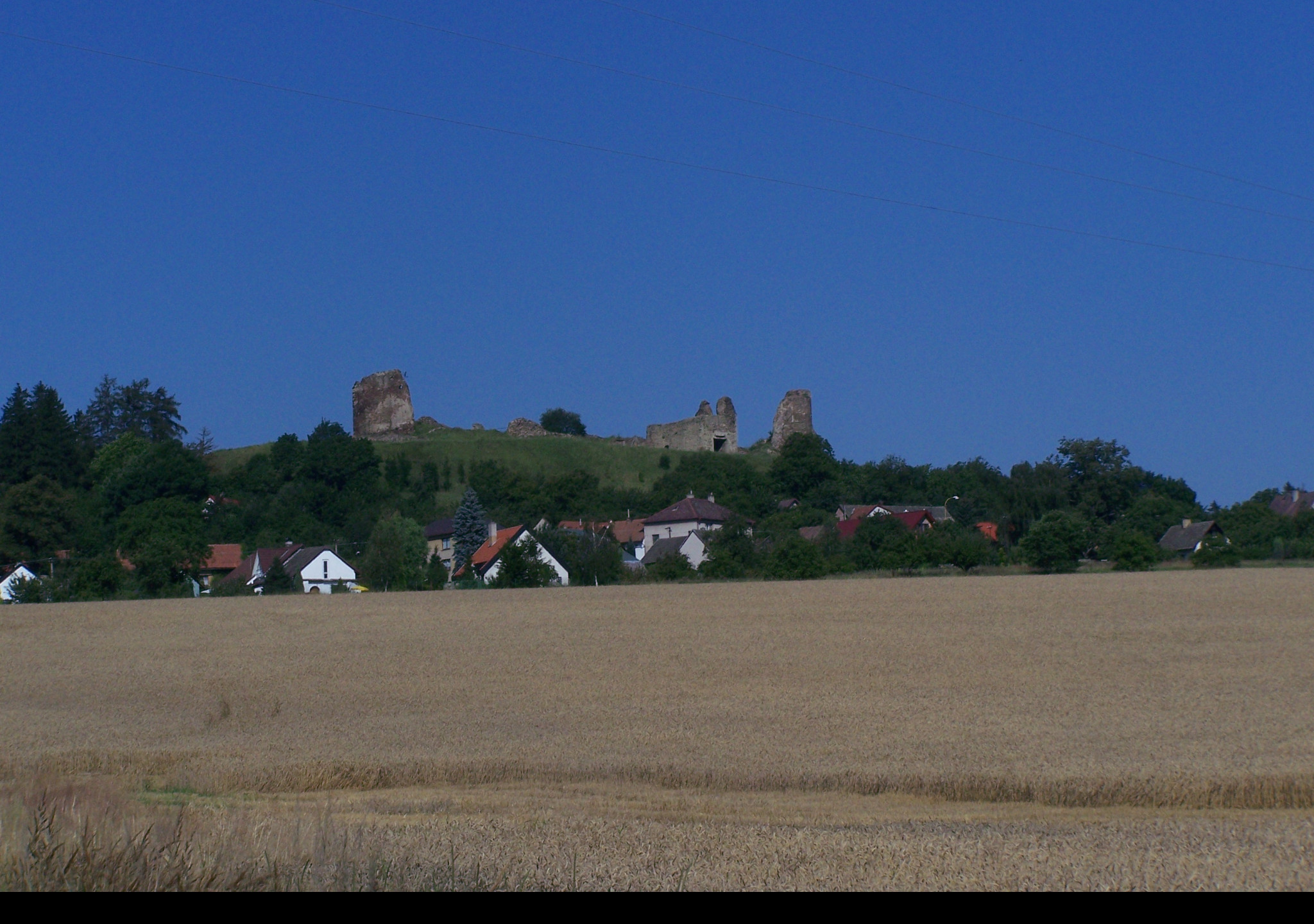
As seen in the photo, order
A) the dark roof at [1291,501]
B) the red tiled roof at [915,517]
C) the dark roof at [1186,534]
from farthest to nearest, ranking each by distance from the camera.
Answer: the dark roof at [1291,501], the red tiled roof at [915,517], the dark roof at [1186,534]

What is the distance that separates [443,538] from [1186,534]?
44.4m

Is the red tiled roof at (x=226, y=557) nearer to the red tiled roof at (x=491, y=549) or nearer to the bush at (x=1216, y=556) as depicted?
the red tiled roof at (x=491, y=549)

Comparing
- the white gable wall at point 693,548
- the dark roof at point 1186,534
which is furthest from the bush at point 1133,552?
the white gable wall at point 693,548

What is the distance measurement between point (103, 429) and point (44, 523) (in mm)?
47437

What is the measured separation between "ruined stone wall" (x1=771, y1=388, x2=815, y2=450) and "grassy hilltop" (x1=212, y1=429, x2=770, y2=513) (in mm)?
4893

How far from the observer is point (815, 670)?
2062 cm

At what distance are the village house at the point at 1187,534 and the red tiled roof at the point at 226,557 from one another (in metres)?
51.4

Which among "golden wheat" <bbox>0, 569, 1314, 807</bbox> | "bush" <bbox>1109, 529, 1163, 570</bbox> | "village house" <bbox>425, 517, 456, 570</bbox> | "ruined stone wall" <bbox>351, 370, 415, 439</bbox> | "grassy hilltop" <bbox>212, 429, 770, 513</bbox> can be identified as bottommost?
"golden wheat" <bbox>0, 569, 1314, 807</bbox>

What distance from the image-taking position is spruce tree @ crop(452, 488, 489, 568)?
212 feet

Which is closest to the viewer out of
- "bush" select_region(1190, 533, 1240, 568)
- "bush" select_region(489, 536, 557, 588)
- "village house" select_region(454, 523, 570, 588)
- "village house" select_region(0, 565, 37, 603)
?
"bush" select_region(1190, 533, 1240, 568)

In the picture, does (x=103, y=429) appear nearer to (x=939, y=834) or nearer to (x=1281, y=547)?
(x=1281, y=547)

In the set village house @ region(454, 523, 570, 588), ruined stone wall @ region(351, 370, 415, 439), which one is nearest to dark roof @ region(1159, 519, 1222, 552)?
village house @ region(454, 523, 570, 588)

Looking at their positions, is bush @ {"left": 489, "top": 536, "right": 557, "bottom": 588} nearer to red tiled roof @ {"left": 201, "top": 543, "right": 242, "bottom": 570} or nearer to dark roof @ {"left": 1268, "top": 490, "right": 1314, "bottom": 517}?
red tiled roof @ {"left": 201, "top": 543, "right": 242, "bottom": 570}

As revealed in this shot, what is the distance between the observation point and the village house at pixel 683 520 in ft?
236
